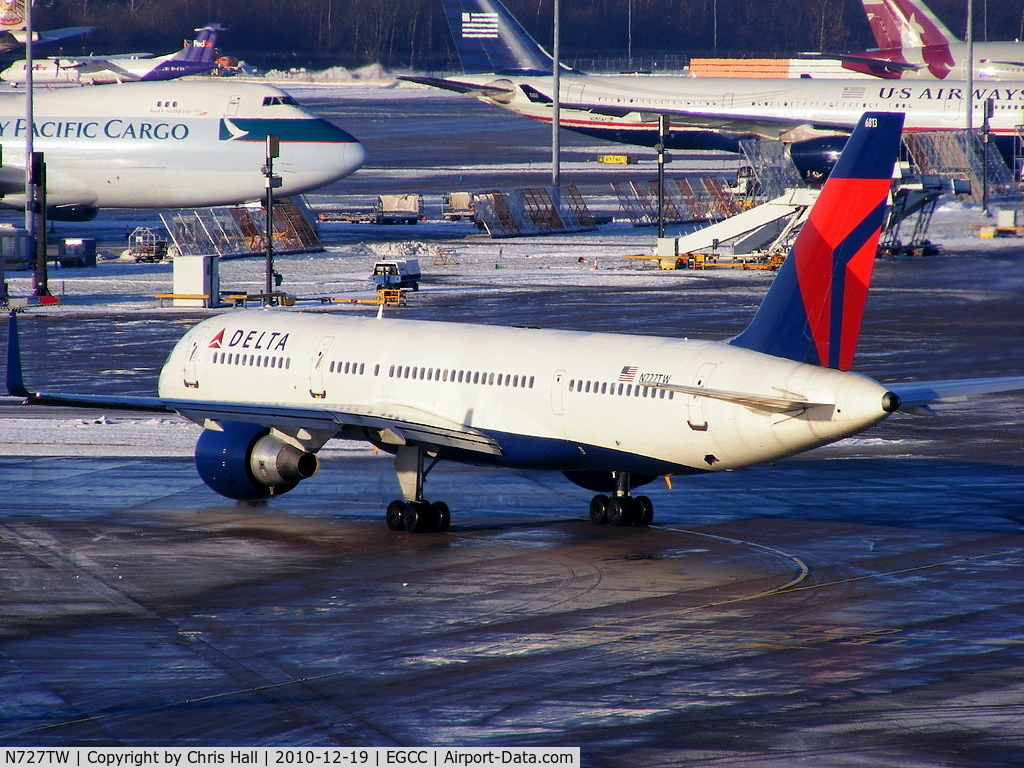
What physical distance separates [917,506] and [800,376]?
7772 mm

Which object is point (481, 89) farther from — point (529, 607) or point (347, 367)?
point (529, 607)

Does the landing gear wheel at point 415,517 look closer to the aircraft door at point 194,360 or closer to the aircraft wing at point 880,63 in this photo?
the aircraft door at point 194,360

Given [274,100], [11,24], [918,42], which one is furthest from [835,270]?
[918,42]

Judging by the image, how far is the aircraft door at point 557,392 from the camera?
3086cm

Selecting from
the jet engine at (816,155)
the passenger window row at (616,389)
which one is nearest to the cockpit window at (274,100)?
the jet engine at (816,155)

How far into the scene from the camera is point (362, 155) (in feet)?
291

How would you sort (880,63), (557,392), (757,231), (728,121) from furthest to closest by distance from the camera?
(880,63) → (728,121) → (757,231) → (557,392)

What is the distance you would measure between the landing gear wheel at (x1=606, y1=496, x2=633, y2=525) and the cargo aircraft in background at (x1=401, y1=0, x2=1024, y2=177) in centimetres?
8672

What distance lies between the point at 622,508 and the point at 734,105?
326 ft

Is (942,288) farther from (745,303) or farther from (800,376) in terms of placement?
(800,376)

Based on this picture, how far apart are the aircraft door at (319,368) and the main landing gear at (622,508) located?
7.02 m

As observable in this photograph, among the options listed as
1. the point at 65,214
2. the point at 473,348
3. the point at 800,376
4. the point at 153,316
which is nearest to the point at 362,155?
the point at 65,214

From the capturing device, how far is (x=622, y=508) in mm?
31859

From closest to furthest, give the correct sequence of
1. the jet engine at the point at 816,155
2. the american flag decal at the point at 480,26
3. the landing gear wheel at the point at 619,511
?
the landing gear wheel at the point at 619,511 → the jet engine at the point at 816,155 → the american flag decal at the point at 480,26
